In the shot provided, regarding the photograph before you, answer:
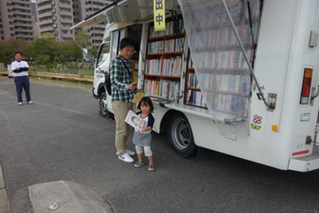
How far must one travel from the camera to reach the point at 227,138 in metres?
3.00

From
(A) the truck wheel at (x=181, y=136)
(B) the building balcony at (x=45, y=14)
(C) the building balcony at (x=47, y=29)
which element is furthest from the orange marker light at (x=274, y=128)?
(B) the building balcony at (x=45, y=14)

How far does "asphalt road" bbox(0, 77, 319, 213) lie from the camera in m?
2.72

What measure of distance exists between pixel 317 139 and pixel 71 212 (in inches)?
108

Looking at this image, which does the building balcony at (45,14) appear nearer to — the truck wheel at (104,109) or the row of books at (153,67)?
the truck wheel at (104,109)

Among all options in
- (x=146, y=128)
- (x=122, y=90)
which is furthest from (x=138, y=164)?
(x=122, y=90)

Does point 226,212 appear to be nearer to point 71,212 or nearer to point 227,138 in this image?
point 227,138

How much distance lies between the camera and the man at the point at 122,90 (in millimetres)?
3617

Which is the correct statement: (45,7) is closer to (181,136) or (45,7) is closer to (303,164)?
(181,136)

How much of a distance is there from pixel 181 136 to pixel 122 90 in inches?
52.7

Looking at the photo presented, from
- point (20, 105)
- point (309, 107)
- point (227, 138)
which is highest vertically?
point (309, 107)

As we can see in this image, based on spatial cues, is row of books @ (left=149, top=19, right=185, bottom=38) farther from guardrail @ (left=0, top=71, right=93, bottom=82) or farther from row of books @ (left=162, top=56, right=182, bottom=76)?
guardrail @ (left=0, top=71, right=93, bottom=82)

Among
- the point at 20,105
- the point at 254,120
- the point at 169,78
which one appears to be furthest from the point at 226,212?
the point at 20,105

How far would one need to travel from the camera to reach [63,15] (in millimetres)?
76812

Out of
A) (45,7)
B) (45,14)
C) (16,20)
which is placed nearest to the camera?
(45,7)
